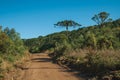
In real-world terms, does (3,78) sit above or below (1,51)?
below

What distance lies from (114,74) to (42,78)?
5117 millimetres

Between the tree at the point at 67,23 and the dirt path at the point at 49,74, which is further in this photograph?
the tree at the point at 67,23

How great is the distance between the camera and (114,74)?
15188 millimetres

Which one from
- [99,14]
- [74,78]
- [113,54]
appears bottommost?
[74,78]

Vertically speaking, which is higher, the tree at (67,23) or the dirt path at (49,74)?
the tree at (67,23)

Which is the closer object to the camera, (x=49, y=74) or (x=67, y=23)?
(x=49, y=74)

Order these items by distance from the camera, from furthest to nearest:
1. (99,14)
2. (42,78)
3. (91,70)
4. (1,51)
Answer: (99,14), (1,51), (91,70), (42,78)

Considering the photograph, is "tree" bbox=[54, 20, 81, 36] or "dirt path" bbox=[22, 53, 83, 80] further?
"tree" bbox=[54, 20, 81, 36]

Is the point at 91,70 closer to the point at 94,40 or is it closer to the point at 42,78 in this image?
the point at 42,78

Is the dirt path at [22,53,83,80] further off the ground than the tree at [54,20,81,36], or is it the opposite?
the tree at [54,20,81,36]

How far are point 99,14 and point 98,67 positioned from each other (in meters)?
56.5

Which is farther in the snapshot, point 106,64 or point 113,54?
point 113,54

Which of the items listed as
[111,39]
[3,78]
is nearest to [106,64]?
[3,78]

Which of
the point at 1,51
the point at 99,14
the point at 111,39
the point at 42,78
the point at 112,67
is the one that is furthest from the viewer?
the point at 99,14
